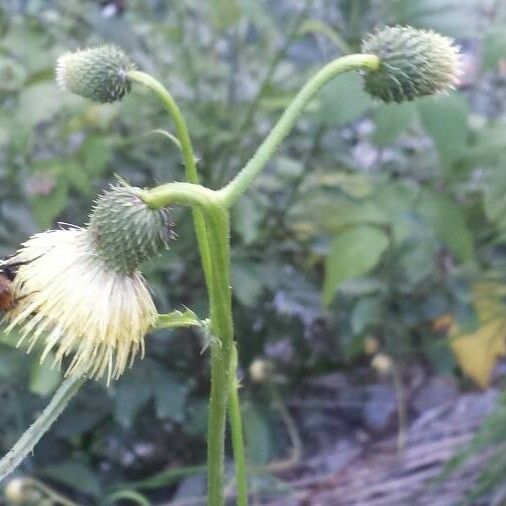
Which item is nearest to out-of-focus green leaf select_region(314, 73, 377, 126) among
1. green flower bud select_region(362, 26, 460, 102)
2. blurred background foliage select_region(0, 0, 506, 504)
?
blurred background foliage select_region(0, 0, 506, 504)

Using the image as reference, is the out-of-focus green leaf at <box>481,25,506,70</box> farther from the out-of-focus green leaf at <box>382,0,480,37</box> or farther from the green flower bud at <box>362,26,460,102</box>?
the green flower bud at <box>362,26,460,102</box>

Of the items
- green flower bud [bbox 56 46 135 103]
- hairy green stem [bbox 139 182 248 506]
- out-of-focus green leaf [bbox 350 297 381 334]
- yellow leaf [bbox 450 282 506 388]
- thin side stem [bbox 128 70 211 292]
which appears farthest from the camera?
yellow leaf [bbox 450 282 506 388]

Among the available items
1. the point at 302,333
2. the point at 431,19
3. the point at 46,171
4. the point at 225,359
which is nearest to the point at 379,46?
the point at 225,359

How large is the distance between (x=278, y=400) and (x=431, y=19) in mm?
818

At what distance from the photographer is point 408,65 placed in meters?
0.99

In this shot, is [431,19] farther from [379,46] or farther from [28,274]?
[28,274]

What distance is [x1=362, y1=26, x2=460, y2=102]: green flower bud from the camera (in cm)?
99

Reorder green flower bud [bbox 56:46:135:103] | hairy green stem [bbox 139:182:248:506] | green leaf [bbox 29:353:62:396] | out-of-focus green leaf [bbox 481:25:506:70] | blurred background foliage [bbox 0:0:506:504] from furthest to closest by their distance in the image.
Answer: blurred background foliage [bbox 0:0:506:504] < out-of-focus green leaf [bbox 481:25:506:70] < green leaf [bbox 29:353:62:396] < green flower bud [bbox 56:46:135:103] < hairy green stem [bbox 139:182:248:506]

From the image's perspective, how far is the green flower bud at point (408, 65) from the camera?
0.99 metres

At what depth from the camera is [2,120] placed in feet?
5.96

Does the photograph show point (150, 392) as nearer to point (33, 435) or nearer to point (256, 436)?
point (256, 436)

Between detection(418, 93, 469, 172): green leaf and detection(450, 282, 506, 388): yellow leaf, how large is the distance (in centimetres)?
45

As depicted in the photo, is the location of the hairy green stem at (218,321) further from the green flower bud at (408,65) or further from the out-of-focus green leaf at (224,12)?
the out-of-focus green leaf at (224,12)

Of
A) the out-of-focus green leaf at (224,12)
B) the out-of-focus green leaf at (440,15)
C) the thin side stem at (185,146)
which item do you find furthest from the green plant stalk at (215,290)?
the out-of-focus green leaf at (224,12)
